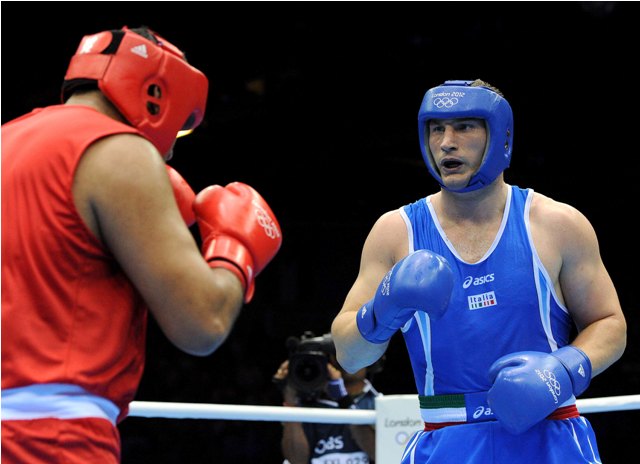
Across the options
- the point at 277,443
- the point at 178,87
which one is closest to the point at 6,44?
the point at 277,443

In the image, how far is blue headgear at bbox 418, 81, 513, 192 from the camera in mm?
2334

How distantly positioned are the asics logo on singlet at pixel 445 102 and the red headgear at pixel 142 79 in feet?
3.12

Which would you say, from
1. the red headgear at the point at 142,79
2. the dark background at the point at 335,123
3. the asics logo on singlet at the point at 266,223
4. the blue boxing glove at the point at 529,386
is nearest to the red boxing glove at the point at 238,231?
the asics logo on singlet at the point at 266,223

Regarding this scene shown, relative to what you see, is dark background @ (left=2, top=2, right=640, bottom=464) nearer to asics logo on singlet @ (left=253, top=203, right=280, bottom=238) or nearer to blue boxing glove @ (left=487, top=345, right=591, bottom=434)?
blue boxing glove @ (left=487, top=345, right=591, bottom=434)

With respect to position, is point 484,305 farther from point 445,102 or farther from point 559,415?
point 445,102

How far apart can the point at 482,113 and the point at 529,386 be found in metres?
0.75

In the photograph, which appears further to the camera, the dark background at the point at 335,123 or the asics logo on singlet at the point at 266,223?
the dark background at the point at 335,123

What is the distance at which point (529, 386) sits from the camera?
196cm

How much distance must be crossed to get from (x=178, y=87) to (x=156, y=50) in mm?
72

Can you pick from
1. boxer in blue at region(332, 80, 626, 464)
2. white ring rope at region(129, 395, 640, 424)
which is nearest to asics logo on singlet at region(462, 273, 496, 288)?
boxer in blue at region(332, 80, 626, 464)

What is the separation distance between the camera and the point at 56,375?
1303 millimetres

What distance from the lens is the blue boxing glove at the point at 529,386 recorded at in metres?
1.97

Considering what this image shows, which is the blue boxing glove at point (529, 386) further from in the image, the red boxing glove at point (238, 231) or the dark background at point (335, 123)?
the dark background at point (335, 123)

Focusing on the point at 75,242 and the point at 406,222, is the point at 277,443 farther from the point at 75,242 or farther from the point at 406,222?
the point at 75,242
